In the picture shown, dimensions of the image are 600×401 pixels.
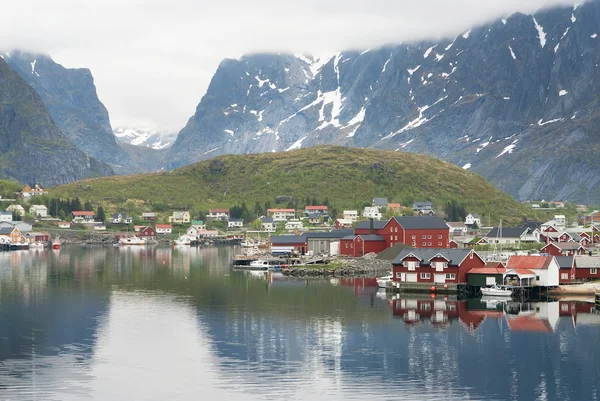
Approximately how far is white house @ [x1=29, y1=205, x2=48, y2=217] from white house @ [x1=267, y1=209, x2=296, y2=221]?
44710 mm

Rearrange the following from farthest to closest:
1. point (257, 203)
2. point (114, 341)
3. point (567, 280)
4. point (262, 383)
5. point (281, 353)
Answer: point (257, 203)
point (567, 280)
point (114, 341)
point (281, 353)
point (262, 383)

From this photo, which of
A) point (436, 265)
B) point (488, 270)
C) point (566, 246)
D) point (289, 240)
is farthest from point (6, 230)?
point (488, 270)

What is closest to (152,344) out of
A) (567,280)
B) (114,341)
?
(114,341)

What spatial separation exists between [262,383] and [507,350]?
14.0m

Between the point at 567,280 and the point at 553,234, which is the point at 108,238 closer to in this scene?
the point at 553,234

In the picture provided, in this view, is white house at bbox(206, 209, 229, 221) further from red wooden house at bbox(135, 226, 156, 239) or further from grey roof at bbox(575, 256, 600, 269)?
grey roof at bbox(575, 256, 600, 269)

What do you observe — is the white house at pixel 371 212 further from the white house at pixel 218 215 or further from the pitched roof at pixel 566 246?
the pitched roof at pixel 566 246

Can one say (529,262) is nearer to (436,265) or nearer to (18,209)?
(436,265)

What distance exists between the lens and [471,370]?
40594 millimetres

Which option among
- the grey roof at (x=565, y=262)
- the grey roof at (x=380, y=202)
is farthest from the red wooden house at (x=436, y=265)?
the grey roof at (x=380, y=202)

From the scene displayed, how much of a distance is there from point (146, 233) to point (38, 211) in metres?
26.9

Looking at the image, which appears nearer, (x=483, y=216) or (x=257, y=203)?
(x=483, y=216)

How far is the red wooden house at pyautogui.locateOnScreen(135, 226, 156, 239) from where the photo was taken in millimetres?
161000

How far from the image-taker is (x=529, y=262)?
6712cm
